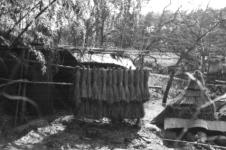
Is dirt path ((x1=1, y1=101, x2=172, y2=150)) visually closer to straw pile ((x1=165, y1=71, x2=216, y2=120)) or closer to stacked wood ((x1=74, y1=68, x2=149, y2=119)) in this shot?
stacked wood ((x1=74, y1=68, x2=149, y2=119))

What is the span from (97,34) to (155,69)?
11.5 ft

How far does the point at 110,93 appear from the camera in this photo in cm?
823

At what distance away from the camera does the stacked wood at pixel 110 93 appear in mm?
8117

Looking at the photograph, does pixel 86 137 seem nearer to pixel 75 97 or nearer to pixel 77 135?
pixel 77 135

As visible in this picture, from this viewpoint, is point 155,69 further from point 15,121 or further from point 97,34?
point 15,121

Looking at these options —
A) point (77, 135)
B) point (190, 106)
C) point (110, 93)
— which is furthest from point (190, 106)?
point (77, 135)

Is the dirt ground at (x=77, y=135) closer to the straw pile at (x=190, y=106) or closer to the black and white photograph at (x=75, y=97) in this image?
the black and white photograph at (x=75, y=97)

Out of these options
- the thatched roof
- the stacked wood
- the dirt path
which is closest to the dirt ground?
the dirt path

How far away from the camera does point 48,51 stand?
8.30 m

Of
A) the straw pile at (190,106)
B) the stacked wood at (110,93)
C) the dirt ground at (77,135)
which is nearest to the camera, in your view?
the dirt ground at (77,135)

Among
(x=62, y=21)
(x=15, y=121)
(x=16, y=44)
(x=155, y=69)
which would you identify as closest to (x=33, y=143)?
(x=15, y=121)

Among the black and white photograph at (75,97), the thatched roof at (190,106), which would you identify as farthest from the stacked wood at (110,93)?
the thatched roof at (190,106)

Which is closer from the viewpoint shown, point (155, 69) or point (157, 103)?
point (157, 103)

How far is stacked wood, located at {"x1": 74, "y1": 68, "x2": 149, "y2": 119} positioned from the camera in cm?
812
